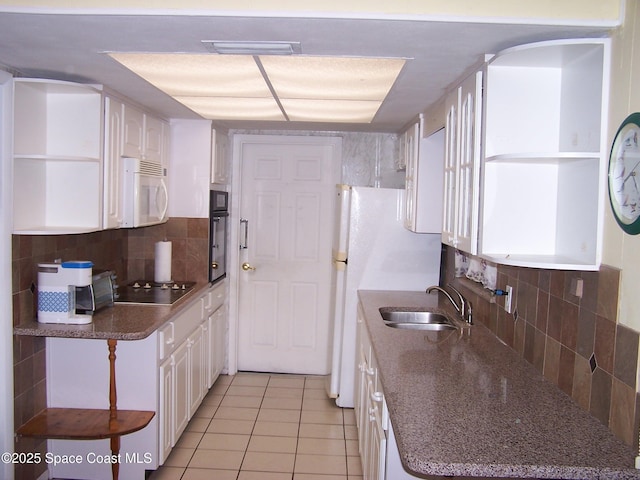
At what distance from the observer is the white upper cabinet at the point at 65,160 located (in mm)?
2785

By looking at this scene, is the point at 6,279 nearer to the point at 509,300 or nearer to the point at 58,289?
the point at 58,289

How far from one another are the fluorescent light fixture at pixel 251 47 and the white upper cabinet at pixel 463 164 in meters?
0.75

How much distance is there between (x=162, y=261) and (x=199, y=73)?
190 cm

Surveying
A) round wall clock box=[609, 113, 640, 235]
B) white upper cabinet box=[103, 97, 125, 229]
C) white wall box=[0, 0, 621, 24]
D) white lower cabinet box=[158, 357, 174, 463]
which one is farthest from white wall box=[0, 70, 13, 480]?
round wall clock box=[609, 113, 640, 235]

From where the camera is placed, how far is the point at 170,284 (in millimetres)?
4082

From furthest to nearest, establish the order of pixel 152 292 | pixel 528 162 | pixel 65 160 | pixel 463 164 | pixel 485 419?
1. pixel 152 292
2. pixel 65 160
3. pixel 463 164
4. pixel 528 162
5. pixel 485 419

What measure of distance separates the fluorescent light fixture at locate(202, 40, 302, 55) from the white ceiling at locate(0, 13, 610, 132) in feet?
0.13

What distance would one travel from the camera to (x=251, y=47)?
2057 millimetres

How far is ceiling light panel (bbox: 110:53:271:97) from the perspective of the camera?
2289mm

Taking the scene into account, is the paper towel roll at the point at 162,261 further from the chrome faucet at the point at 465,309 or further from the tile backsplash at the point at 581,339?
the tile backsplash at the point at 581,339

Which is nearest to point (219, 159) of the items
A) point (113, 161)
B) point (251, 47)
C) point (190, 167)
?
point (190, 167)

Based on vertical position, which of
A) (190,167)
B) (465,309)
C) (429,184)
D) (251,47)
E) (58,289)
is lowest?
(465,309)

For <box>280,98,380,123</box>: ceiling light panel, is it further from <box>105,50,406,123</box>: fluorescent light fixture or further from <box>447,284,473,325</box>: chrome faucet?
<box>447,284,473,325</box>: chrome faucet

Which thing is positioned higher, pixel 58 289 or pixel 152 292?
pixel 58 289
